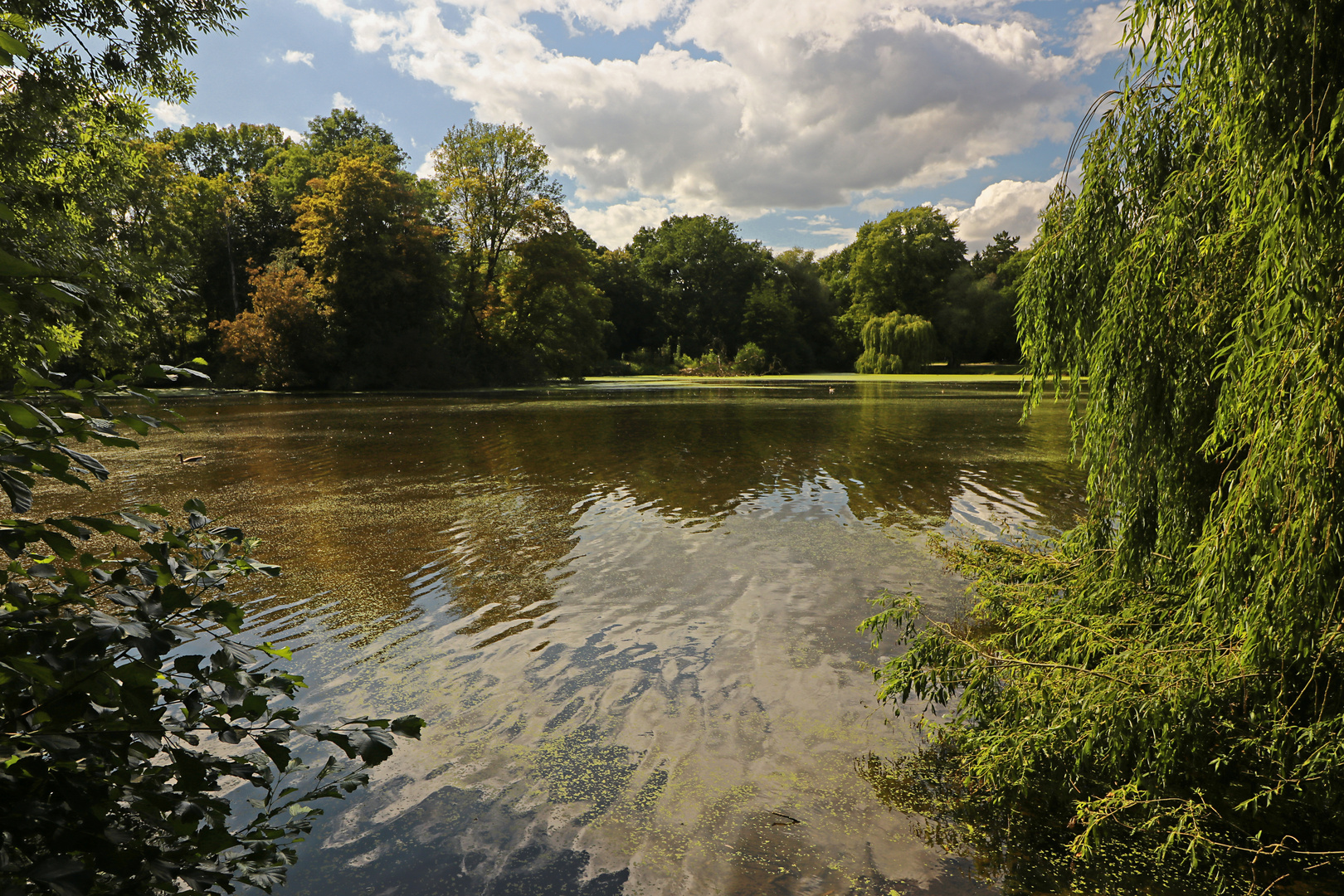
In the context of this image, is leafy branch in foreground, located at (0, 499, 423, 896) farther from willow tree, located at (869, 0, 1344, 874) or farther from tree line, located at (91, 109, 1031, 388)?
tree line, located at (91, 109, 1031, 388)

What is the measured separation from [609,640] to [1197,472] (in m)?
4.05

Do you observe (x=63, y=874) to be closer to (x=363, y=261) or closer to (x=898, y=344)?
(x=363, y=261)

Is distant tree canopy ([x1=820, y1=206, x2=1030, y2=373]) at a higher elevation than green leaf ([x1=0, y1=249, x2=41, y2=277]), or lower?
higher

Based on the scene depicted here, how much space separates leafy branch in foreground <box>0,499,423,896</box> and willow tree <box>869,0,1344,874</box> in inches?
120

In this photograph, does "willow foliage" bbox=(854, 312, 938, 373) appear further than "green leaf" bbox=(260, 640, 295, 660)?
Yes

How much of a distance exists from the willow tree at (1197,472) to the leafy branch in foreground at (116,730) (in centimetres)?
306

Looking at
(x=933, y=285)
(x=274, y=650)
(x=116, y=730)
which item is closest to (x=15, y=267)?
(x=116, y=730)

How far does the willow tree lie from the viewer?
2.81 m

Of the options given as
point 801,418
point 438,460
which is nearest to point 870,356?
point 801,418

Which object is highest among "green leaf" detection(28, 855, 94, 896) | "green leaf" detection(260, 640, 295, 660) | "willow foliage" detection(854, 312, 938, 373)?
"willow foliage" detection(854, 312, 938, 373)

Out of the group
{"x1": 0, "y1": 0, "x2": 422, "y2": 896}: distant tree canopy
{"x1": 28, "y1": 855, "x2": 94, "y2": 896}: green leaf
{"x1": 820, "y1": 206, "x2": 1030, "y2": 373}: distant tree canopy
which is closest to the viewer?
{"x1": 28, "y1": 855, "x2": 94, "y2": 896}: green leaf

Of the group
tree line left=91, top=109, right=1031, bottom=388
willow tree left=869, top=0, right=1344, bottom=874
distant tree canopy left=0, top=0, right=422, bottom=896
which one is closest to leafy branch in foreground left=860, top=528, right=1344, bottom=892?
willow tree left=869, top=0, right=1344, bottom=874

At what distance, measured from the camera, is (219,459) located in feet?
50.4

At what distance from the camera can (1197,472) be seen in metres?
3.94
